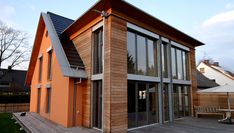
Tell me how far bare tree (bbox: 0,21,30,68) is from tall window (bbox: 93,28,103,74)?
21.8 metres

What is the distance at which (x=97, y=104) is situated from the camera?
339 inches

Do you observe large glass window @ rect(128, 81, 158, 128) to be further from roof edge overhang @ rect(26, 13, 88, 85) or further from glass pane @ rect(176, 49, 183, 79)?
glass pane @ rect(176, 49, 183, 79)

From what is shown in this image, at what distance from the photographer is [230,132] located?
26.2 feet

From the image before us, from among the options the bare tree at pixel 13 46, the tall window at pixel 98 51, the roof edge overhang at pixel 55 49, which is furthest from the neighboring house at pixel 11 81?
the tall window at pixel 98 51

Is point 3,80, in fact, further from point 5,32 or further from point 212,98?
point 212,98

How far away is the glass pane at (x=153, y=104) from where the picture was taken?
9.52m

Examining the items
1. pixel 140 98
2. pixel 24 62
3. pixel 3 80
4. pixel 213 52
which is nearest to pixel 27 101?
pixel 24 62

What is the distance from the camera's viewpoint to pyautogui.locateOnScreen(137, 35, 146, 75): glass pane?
30.4 ft

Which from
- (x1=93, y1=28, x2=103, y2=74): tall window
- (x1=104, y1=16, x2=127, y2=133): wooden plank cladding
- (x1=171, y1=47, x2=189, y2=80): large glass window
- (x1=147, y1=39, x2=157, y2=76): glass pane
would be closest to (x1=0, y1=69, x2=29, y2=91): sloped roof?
(x1=93, y1=28, x2=103, y2=74): tall window

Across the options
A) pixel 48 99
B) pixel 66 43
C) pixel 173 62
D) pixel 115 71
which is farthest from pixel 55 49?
pixel 173 62

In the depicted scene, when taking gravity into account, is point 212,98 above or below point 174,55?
below

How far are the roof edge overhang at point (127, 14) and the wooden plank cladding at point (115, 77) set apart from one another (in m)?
0.55

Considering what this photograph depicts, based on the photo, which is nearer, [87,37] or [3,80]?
[87,37]

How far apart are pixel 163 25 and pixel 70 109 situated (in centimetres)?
664
